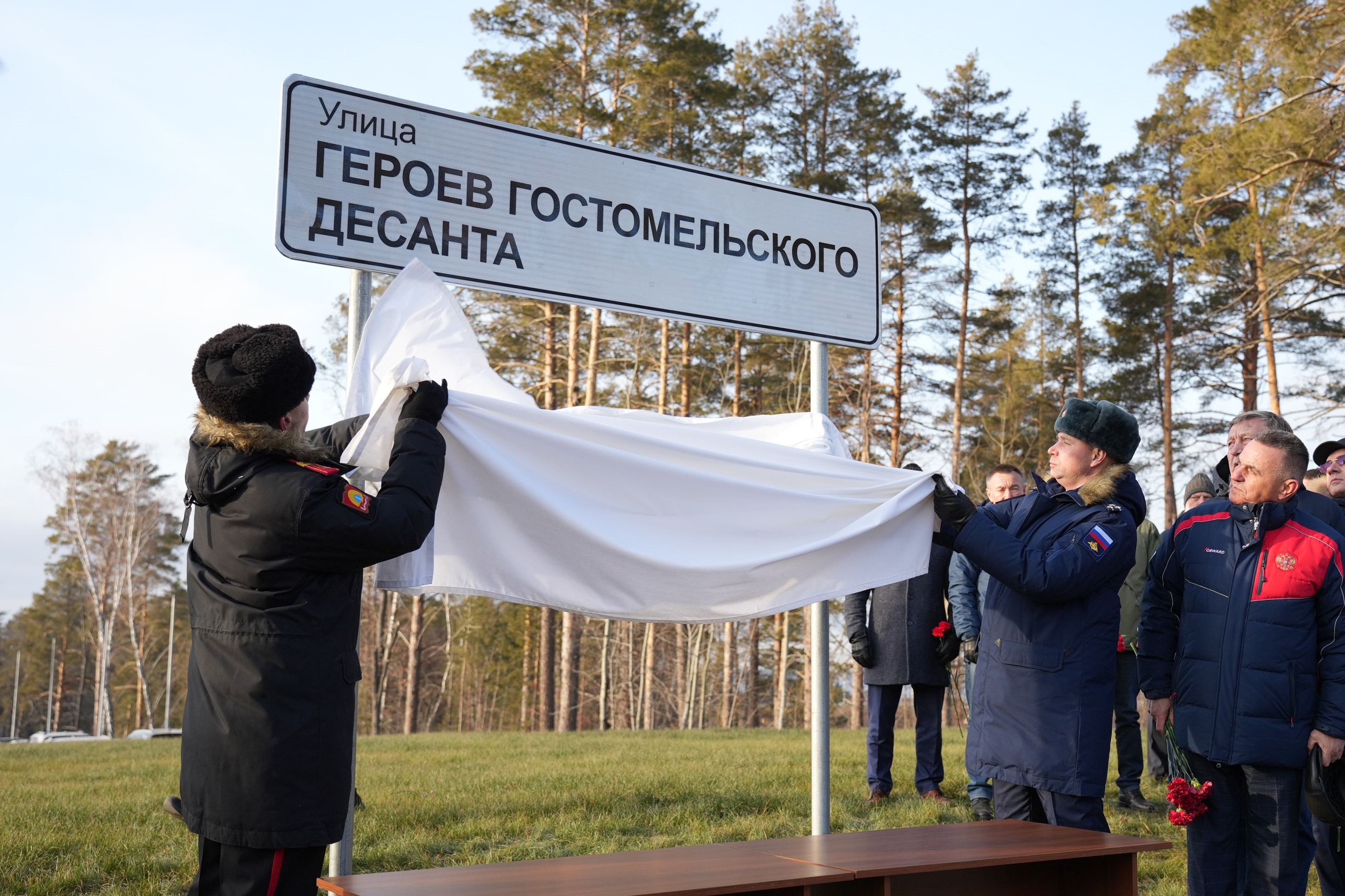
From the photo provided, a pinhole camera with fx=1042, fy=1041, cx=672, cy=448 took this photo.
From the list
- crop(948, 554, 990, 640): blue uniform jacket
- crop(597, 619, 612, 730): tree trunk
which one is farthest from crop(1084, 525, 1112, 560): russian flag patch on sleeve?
crop(597, 619, 612, 730): tree trunk

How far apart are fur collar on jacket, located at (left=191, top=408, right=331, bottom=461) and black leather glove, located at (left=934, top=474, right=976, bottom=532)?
224 centimetres

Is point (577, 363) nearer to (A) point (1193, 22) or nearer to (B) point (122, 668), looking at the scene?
(A) point (1193, 22)

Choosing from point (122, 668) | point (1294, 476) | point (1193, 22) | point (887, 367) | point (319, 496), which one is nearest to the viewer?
point (319, 496)

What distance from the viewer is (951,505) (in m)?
3.89

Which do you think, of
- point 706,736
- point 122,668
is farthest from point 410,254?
Answer: point 122,668

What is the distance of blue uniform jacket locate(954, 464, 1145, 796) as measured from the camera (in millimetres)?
3818

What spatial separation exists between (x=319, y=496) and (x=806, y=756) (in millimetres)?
7984

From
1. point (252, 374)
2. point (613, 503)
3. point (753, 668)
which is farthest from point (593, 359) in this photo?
point (252, 374)

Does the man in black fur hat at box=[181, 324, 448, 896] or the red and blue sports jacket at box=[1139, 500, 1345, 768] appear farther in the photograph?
the red and blue sports jacket at box=[1139, 500, 1345, 768]

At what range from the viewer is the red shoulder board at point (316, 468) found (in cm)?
276

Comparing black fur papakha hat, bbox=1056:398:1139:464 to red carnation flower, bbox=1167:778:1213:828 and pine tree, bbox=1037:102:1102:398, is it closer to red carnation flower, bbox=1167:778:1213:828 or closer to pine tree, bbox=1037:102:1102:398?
red carnation flower, bbox=1167:778:1213:828

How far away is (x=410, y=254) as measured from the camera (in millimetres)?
3363

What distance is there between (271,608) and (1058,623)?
110 inches

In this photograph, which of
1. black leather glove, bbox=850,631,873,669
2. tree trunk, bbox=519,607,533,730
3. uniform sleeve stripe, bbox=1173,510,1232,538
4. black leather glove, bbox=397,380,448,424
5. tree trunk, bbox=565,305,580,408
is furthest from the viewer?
tree trunk, bbox=519,607,533,730
